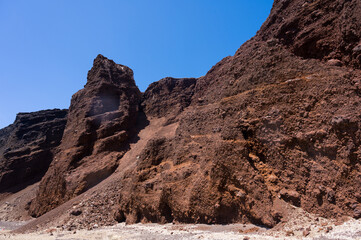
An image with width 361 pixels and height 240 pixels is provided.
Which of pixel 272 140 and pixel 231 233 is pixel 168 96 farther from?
pixel 231 233

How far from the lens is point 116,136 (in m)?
25.2

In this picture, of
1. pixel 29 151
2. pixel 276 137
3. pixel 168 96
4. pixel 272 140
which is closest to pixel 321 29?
pixel 276 137

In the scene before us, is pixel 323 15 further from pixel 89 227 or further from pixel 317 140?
pixel 89 227

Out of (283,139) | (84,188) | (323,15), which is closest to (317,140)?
(283,139)

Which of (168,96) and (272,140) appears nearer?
(272,140)

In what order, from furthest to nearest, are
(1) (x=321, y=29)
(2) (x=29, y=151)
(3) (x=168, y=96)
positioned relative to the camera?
(2) (x=29, y=151) → (3) (x=168, y=96) → (1) (x=321, y=29)

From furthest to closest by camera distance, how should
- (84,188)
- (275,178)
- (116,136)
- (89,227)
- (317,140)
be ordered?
(116,136), (84,188), (89,227), (275,178), (317,140)

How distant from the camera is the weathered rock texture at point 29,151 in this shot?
113 feet

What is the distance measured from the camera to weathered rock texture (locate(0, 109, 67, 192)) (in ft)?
113

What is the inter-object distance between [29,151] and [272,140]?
4009 centimetres

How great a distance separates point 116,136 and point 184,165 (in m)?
16.1

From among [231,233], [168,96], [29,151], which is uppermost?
[168,96]

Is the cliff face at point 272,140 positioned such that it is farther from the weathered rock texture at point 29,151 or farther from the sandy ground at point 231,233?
the weathered rock texture at point 29,151

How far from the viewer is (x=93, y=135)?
83.8ft
